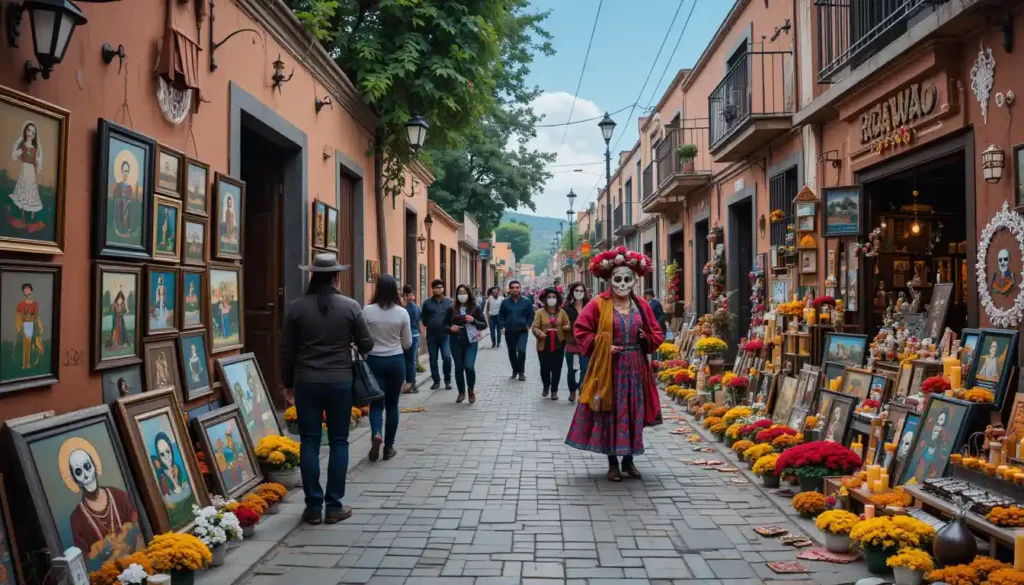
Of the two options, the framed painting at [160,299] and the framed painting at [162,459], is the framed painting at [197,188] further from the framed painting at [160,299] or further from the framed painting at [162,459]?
the framed painting at [162,459]

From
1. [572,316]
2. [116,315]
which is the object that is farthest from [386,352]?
[572,316]

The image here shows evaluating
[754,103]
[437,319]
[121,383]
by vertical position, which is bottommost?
[121,383]

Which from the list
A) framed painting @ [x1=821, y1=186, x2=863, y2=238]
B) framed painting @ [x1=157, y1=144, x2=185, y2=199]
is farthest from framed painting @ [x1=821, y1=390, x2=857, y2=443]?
framed painting @ [x1=157, y1=144, x2=185, y2=199]

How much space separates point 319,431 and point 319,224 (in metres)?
4.87

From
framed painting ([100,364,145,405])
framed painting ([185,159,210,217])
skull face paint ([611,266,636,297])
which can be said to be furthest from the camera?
skull face paint ([611,266,636,297])

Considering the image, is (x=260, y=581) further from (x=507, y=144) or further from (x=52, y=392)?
(x=507, y=144)

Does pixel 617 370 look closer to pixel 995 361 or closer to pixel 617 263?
pixel 617 263

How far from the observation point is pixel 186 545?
4.47 metres

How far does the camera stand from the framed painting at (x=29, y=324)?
4152 millimetres

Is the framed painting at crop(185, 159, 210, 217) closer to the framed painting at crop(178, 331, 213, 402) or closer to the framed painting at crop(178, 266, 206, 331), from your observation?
the framed painting at crop(178, 266, 206, 331)

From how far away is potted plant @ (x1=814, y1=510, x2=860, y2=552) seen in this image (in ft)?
16.8

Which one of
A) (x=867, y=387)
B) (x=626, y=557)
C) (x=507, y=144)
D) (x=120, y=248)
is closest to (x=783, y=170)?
(x=867, y=387)

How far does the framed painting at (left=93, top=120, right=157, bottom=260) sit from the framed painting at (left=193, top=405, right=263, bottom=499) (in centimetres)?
130

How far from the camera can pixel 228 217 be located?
23.8 ft
